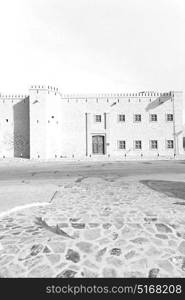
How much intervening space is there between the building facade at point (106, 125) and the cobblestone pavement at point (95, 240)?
21.0 meters

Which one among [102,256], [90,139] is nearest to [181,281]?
[102,256]

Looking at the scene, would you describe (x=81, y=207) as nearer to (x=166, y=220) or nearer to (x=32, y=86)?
(x=166, y=220)

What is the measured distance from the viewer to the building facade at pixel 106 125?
26.4 meters

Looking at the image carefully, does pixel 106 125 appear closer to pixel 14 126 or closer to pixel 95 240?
pixel 14 126

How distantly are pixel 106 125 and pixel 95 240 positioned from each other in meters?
23.8

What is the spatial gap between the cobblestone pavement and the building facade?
20952 mm

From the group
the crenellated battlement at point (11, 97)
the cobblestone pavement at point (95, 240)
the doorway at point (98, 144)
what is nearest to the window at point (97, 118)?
the doorway at point (98, 144)

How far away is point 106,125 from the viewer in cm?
2669

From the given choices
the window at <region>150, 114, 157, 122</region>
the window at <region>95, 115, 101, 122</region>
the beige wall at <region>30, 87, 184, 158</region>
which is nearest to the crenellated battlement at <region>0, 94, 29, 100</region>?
the beige wall at <region>30, 87, 184, 158</region>

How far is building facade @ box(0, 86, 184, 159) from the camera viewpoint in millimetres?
26438

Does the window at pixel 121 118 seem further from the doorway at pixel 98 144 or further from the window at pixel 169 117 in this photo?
the window at pixel 169 117

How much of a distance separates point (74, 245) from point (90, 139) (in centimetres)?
2341

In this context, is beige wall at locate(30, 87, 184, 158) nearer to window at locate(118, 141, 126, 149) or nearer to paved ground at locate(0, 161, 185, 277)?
window at locate(118, 141, 126, 149)

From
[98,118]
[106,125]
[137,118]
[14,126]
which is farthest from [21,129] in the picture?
[137,118]
